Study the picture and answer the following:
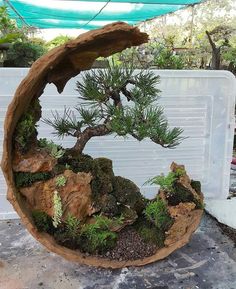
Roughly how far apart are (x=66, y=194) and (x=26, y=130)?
0.22 meters

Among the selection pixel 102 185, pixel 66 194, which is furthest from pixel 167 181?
pixel 66 194

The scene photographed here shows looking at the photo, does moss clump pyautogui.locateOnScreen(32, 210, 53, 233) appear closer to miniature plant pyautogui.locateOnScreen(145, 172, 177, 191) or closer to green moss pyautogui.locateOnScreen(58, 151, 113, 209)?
green moss pyautogui.locateOnScreen(58, 151, 113, 209)

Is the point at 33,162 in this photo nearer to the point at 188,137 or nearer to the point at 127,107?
the point at 127,107

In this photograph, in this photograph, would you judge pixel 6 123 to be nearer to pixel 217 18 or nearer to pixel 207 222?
pixel 207 222

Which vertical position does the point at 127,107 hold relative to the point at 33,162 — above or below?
above

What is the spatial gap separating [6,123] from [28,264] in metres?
0.48

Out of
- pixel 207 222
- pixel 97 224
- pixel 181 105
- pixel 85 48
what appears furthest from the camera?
pixel 181 105

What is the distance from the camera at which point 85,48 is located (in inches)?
36.5

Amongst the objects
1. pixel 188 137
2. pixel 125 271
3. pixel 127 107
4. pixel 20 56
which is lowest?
pixel 125 271

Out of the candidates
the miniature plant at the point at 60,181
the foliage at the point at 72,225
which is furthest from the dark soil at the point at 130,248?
the miniature plant at the point at 60,181

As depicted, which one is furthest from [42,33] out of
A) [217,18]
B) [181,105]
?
[181,105]

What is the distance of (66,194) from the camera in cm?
108

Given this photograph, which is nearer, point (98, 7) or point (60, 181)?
point (60, 181)

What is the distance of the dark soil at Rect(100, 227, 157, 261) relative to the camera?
112cm
